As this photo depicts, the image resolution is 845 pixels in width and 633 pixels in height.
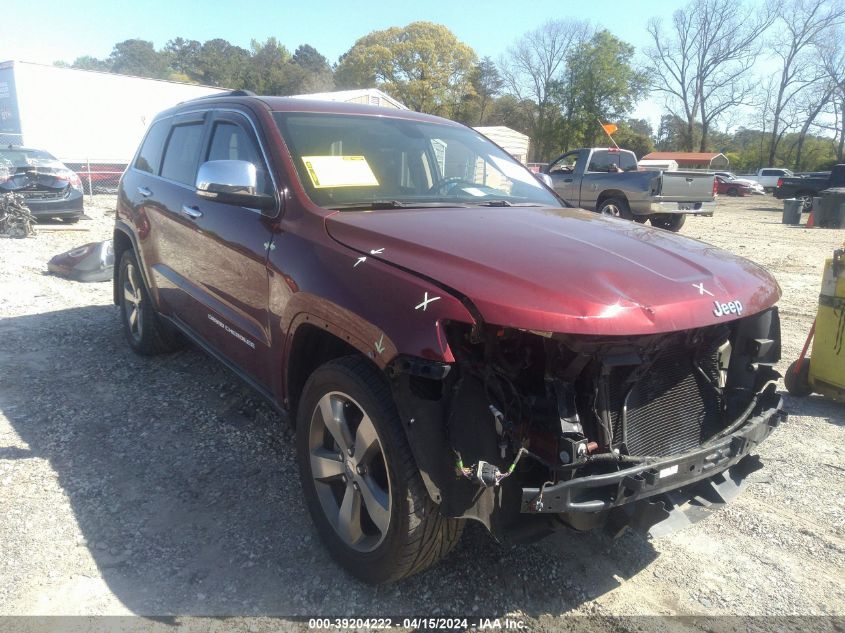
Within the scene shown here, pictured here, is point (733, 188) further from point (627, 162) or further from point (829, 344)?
point (829, 344)

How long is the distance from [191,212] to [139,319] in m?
1.70

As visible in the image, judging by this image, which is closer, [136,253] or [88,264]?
[136,253]

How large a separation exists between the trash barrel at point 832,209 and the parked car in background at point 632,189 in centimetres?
629

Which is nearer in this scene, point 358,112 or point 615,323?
point 615,323

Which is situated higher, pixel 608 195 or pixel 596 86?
pixel 596 86

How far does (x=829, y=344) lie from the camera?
14.4ft

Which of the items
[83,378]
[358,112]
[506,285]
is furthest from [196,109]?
[506,285]

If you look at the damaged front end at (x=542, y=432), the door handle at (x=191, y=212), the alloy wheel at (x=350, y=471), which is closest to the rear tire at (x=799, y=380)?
the damaged front end at (x=542, y=432)

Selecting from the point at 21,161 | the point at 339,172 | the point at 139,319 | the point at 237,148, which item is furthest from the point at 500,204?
the point at 21,161

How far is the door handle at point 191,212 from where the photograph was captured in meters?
3.61

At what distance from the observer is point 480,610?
2.42m

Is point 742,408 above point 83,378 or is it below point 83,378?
above

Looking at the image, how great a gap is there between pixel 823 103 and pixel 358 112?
202ft

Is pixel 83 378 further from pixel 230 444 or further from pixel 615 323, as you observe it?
pixel 615 323
